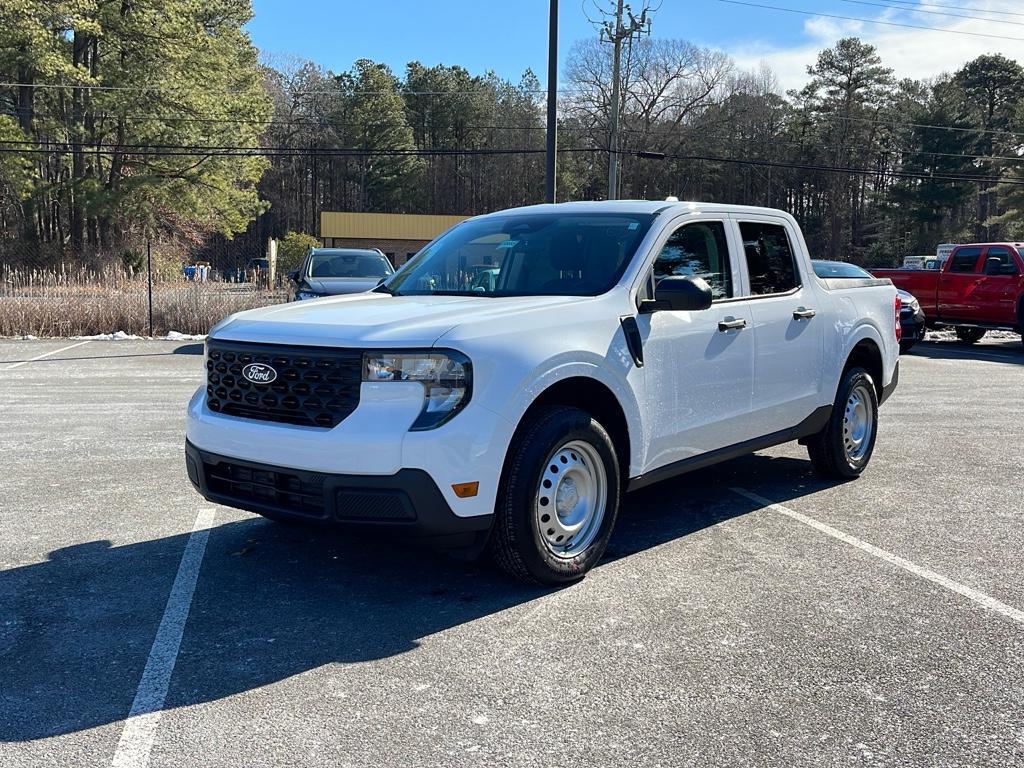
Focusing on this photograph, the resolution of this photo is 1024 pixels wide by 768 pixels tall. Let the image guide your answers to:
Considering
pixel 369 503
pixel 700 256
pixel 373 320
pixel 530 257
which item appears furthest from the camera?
pixel 700 256

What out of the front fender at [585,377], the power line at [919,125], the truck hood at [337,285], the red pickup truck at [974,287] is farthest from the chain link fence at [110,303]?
the power line at [919,125]

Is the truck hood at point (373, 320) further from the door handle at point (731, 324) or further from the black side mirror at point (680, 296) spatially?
the door handle at point (731, 324)

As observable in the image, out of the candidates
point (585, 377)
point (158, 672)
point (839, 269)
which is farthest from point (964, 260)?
point (158, 672)

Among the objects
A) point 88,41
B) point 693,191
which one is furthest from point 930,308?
point 693,191

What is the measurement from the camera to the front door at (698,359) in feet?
16.2

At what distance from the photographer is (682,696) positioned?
11.2 ft

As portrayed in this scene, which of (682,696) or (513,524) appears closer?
(682,696)

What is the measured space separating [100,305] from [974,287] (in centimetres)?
1803

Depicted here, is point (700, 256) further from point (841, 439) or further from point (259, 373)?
point (259, 373)

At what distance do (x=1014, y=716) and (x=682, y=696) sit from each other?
3.77 ft

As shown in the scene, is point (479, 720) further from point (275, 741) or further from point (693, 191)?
point (693, 191)

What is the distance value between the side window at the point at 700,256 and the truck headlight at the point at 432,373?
1.60 m

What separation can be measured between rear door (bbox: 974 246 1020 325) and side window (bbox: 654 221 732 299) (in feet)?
49.6

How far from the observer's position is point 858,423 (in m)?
6.92
